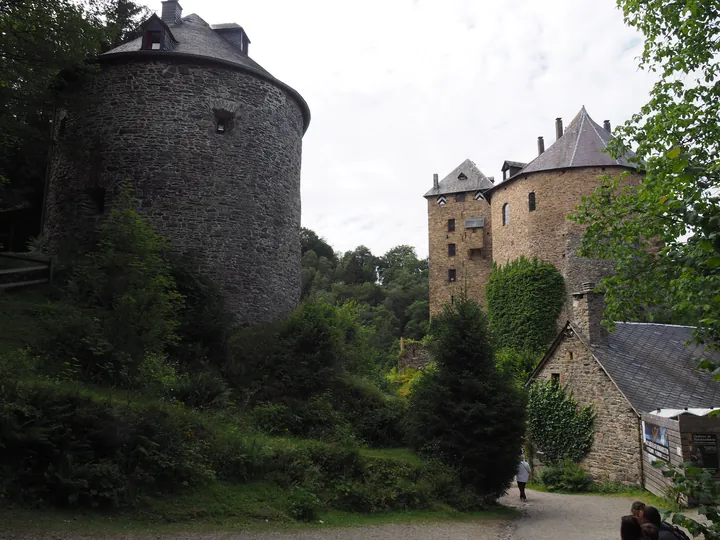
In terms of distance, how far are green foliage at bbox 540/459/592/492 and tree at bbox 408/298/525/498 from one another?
494 centimetres

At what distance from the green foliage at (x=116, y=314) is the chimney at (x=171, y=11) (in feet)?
34.7

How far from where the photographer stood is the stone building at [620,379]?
54.0ft

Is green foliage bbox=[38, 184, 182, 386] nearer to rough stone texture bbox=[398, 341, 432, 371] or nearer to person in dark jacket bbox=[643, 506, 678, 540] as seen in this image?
person in dark jacket bbox=[643, 506, 678, 540]

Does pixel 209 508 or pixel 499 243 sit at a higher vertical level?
pixel 499 243

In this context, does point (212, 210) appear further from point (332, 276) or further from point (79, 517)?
point (332, 276)

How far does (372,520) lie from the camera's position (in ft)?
34.5

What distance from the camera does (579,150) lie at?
107ft

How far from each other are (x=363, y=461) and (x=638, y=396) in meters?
8.77

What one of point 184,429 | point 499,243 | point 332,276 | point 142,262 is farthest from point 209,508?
point 332,276

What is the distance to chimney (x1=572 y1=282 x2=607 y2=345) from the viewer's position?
1853 centimetres

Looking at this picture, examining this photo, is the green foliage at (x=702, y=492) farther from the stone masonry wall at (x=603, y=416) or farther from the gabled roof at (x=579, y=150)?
the gabled roof at (x=579, y=150)

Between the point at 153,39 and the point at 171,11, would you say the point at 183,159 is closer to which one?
the point at 153,39

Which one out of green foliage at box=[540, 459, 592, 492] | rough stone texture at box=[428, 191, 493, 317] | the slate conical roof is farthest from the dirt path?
rough stone texture at box=[428, 191, 493, 317]

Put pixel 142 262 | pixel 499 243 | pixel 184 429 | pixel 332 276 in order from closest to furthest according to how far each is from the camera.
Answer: pixel 184 429
pixel 142 262
pixel 499 243
pixel 332 276
